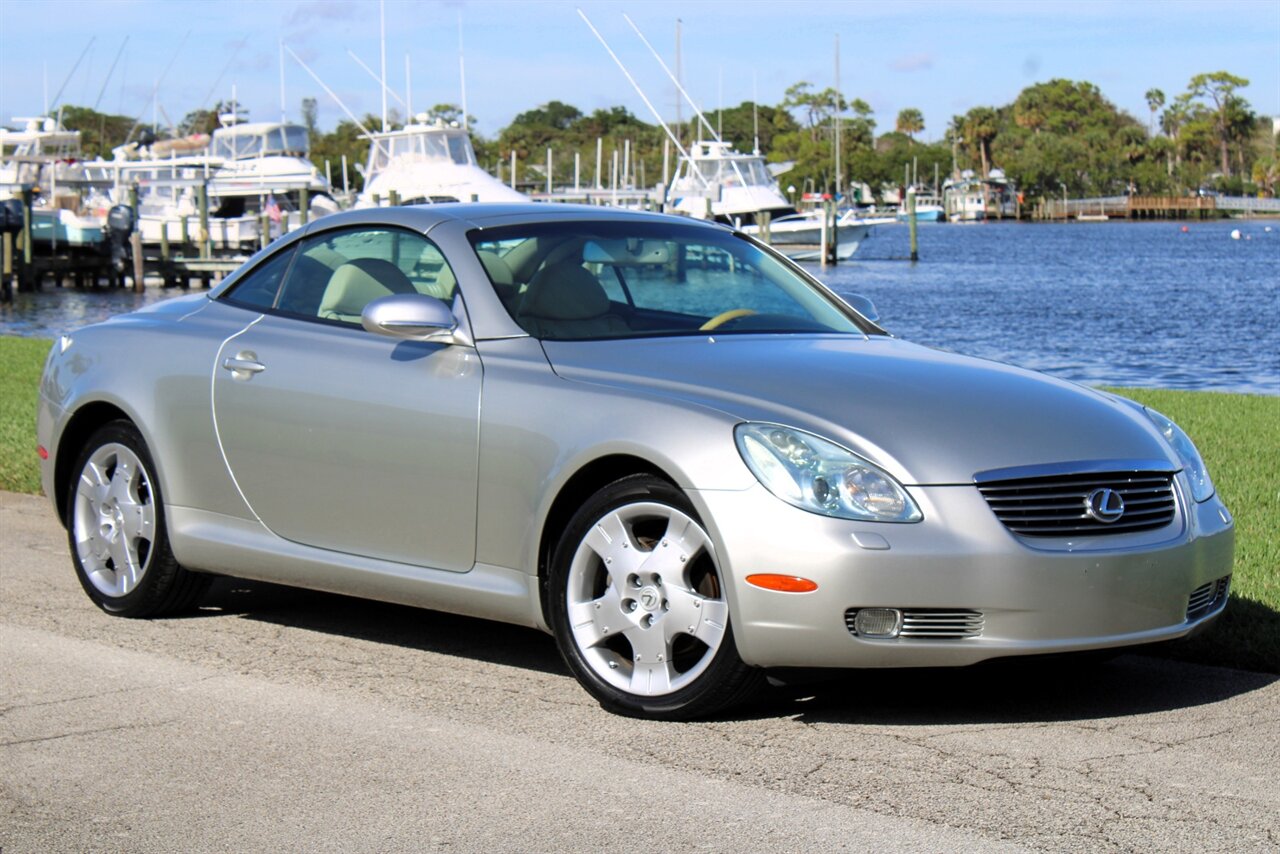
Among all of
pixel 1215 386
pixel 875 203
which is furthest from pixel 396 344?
pixel 875 203

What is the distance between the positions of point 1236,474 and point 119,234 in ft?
168

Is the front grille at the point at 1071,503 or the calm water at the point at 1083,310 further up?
the front grille at the point at 1071,503

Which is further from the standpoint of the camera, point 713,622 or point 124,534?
point 124,534

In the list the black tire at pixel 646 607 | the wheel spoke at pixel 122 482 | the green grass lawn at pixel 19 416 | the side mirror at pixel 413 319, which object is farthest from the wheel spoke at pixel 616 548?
the green grass lawn at pixel 19 416

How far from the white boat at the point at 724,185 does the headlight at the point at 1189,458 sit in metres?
64.1

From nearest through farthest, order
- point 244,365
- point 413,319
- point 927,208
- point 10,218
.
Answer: point 413,319 < point 244,365 < point 10,218 < point 927,208

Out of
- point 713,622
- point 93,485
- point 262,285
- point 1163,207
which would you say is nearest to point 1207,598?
point 713,622

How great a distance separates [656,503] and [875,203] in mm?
186546

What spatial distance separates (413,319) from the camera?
5691mm

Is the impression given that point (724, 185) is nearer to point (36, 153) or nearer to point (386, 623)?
point (36, 153)

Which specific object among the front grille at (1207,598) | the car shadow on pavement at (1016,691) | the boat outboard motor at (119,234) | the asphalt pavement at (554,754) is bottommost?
the car shadow on pavement at (1016,691)

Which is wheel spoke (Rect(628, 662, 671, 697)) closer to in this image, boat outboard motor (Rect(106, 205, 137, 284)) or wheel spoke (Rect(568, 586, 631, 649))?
wheel spoke (Rect(568, 586, 631, 649))

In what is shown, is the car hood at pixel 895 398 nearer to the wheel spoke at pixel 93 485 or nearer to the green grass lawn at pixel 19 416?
the wheel spoke at pixel 93 485

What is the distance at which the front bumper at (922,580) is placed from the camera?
479cm
